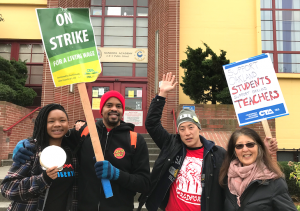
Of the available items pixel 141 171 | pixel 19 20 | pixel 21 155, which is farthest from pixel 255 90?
pixel 19 20

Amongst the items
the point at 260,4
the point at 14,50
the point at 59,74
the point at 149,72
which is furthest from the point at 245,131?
the point at 14,50

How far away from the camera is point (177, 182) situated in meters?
2.58

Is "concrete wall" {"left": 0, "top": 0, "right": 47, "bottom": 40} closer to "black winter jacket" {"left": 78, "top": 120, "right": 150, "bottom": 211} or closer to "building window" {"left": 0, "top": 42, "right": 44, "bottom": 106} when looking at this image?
"building window" {"left": 0, "top": 42, "right": 44, "bottom": 106}

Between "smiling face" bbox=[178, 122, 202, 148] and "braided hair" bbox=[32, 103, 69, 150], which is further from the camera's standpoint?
"smiling face" bbox=[178, 122, 202, 148]

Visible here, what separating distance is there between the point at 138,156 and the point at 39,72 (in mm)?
10552

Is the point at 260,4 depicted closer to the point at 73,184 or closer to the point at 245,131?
the point at 245,131

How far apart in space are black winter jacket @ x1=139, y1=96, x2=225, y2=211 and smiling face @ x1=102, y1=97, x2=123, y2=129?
14.2 inches

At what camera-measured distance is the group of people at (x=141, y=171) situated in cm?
211

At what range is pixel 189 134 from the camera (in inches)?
103

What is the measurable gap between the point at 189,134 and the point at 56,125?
1.34m

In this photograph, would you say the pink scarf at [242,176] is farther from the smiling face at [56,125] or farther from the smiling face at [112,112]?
the smiling face at [56,125]

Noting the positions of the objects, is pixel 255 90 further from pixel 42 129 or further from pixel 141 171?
pixel 42 129

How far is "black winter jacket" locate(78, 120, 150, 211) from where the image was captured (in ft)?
7.85

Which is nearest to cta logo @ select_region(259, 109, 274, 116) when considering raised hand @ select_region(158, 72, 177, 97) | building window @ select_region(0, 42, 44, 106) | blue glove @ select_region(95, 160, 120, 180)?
raised hand @ select_region(158, 72, 177, 97)
